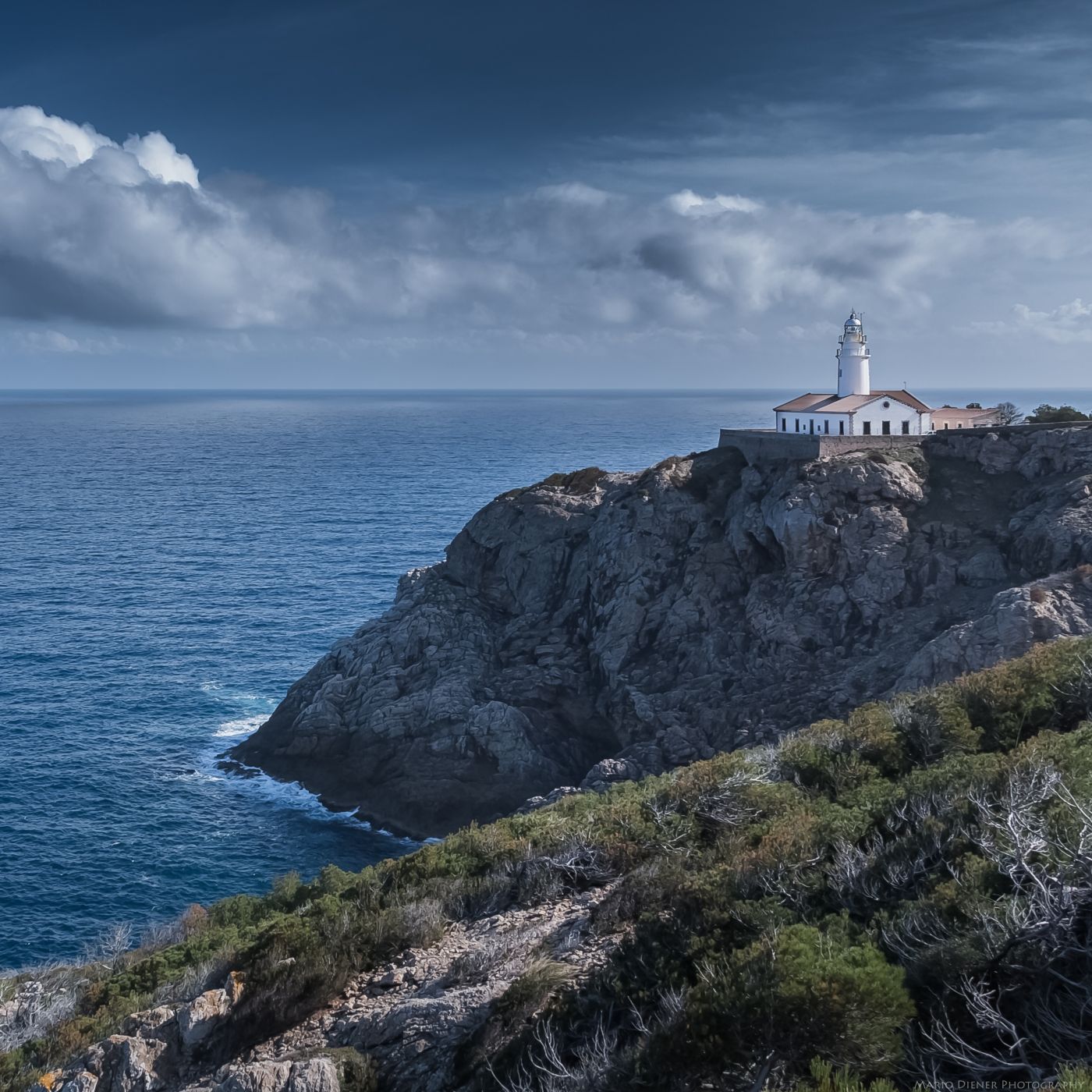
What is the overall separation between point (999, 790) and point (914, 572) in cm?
3165

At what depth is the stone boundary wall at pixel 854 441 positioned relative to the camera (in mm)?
49781

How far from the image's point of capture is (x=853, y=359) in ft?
195

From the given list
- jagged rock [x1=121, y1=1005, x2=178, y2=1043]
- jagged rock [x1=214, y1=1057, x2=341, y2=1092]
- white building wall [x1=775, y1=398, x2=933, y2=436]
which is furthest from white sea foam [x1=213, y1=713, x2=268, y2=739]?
jagged rock [x1=214, y1=1057, x2=341, y2=1092]

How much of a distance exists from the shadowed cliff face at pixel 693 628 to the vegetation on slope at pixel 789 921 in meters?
18.9

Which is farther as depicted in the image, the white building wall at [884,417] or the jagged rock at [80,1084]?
the white building wall at [884,417]

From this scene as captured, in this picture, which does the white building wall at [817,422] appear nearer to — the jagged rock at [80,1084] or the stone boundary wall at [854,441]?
the stone boundary wall at [854,441]

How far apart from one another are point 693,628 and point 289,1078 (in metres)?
37.1

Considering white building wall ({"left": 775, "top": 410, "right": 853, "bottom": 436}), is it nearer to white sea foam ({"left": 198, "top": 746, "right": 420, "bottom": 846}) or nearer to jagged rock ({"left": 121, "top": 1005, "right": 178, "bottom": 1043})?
white sea foam ({"left": 198, "top": 746, "right": 420, "bottom": 846})

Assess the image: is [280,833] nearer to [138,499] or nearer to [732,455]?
[732,455]

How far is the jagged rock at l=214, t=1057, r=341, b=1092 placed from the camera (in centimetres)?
1203

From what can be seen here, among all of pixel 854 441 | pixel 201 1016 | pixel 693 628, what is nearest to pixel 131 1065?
pixel 201 1016

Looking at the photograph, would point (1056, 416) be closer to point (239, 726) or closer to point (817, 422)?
point (817, 422)

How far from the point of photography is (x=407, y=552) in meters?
85.2

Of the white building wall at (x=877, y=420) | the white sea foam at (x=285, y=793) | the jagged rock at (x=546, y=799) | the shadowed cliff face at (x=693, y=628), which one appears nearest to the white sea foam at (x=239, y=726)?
the shadowed cliff face at (x=693, y=628)
